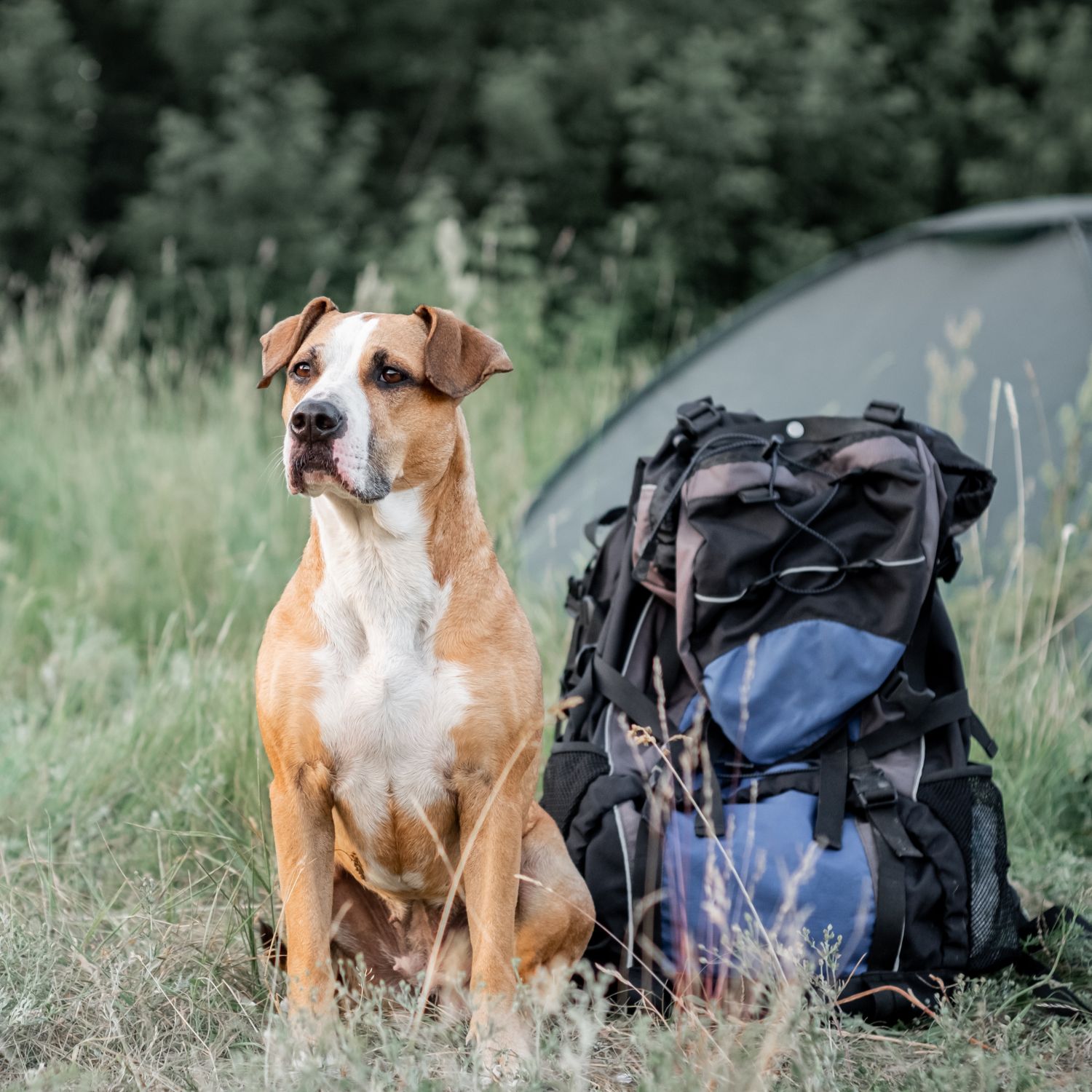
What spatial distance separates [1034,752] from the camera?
327 cm

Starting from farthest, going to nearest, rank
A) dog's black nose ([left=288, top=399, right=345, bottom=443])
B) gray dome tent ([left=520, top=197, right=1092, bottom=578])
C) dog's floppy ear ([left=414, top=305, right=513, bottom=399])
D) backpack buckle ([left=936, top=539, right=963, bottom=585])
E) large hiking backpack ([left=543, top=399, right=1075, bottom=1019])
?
gray dome tent ([left=520, top=197, right=1092, bottom=578]) < backpack buckle ([left=936, top=539, right=963, bottom=585]) < large hiking backpack ([left=543, top=399, right=1075, bottom=1019]) < dog's floppy ear ([left=414, top=305, right=513, bottom=399]) < dog's black nose ([left=288, top=399, right=345, bottom=443])

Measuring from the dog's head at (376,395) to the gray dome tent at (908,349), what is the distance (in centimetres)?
144

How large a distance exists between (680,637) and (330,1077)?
1153 mm

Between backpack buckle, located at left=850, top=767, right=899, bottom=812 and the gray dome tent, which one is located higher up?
the gray dome tent

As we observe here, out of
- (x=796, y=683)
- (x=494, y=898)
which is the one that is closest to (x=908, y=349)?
(x=796, y=683)

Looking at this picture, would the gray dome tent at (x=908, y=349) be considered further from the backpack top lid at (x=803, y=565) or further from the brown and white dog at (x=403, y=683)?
the brown and white dog at (x=403, y=683)

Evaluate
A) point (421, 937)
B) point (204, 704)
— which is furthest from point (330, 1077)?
point (204, 704)

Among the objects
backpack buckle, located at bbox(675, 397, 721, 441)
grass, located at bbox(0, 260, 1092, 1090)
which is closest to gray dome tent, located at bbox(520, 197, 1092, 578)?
grass, located at bbox(0, 260, 1092, 1090)

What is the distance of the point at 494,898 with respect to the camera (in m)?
2.22

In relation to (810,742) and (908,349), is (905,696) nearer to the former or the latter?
(810,742)

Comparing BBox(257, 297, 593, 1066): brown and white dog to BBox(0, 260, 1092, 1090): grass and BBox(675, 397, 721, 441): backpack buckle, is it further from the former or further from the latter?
BBox(675, 397, 721, 441): backpack buckle

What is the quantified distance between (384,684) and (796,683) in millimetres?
873

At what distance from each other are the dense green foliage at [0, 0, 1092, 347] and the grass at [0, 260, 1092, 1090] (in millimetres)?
4388

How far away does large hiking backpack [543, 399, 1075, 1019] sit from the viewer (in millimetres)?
2449
